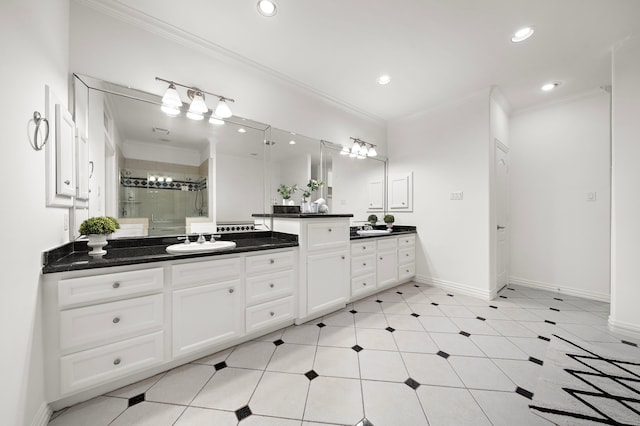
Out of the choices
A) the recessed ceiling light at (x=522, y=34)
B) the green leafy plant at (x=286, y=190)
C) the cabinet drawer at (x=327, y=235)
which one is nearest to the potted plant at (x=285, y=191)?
the green leafy plant at (x=286, y=190)

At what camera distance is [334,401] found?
1352 mm

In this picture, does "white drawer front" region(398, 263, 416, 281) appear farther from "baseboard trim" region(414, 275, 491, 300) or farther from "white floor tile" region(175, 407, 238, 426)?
"white floor tile" region(175, 407, 238, 426)

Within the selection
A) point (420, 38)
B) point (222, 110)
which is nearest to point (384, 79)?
point (420, 38)

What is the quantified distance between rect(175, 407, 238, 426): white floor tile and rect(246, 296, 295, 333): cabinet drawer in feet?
2.08

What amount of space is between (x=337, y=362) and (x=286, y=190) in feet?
6.20

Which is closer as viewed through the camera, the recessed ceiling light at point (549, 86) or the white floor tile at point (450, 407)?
the white floor tile at point (450, 407)

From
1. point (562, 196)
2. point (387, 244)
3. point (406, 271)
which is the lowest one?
point (406, 271)

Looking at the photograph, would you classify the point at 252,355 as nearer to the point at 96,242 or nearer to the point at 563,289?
the point at 96,242

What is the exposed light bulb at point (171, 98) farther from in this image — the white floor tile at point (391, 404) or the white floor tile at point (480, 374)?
the white floor tile at point (480, 374)

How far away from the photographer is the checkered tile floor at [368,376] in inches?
49.3

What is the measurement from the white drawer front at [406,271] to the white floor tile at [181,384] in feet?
8.89

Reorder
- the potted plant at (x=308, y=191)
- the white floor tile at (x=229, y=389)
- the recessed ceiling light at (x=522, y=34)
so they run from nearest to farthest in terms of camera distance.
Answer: the white floor tile at (x=229, y=389), the recessed ceiling light at (x=522, y=34), the potted plant at (x=308, y=191)

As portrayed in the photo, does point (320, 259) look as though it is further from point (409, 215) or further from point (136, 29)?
point (136, 29)

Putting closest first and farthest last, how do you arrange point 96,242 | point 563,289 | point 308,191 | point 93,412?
point 93,412
point 96,242
point 308,191
point 563,289
